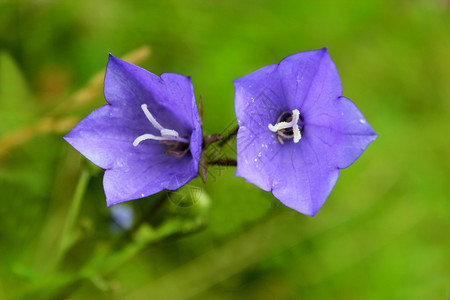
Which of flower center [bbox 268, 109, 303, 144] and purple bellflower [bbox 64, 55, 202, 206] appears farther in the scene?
flower center [bbox 268, 109, 303, 144]

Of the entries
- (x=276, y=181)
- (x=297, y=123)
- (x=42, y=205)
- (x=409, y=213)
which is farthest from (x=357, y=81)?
(x=42, y=205)

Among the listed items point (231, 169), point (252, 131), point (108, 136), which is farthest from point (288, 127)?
point (231, 169)

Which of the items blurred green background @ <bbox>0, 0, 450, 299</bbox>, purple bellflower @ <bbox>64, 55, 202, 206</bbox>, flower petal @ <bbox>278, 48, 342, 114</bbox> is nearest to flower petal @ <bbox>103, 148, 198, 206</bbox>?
purple bellflower @ <bbox>64, 55, 202, 206</bbox>

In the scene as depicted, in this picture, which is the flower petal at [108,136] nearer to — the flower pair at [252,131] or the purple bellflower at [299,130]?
the flower pair at [252,131]

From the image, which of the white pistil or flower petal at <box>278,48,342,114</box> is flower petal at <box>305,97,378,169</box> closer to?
flower petal at <box>278,48,342,114</box>

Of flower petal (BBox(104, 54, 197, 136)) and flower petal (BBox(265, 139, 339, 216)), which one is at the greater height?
flower petal (BBox(104, 54, 197, 136))

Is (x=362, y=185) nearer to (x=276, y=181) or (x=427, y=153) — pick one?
(x=427, y=153)

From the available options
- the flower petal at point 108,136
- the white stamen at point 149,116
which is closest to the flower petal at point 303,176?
the white stamen at point 149,116
